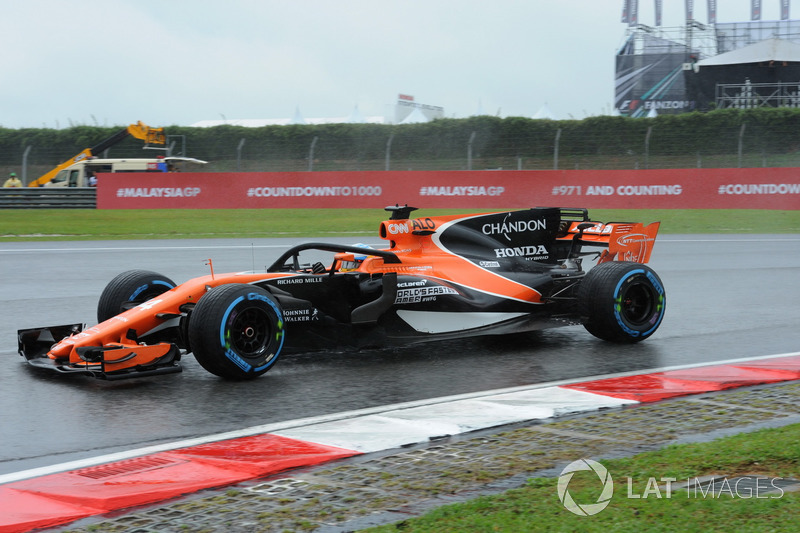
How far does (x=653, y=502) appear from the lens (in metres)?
3.78

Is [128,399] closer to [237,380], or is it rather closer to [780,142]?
[237,380]

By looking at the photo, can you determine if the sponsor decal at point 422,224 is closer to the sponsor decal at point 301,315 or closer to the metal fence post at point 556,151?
the sponsor decal at point 301,315

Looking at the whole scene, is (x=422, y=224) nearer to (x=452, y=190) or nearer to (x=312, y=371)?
(x=312, y=371)

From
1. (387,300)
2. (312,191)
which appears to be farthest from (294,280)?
(312,191)

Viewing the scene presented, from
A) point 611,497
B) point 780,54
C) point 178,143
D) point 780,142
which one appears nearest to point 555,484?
point 611,497

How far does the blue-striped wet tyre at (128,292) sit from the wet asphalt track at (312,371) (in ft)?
2.08

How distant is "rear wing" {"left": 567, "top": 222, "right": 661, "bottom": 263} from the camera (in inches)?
334

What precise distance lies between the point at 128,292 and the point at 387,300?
2120 mm

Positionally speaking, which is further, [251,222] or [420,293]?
[251,222]

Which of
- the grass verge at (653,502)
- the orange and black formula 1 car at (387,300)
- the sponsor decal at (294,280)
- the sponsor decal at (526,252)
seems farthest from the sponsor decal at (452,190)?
the grass verge at (653,502)

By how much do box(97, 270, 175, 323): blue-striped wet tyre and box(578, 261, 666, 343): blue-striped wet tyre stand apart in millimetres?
3654

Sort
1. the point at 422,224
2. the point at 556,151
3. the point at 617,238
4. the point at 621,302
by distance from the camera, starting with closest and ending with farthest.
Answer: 1. the point at 621,302
2. the point at 422,224
3. the point at 617,238
4. the point at 556,151

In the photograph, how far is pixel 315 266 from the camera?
721 cm

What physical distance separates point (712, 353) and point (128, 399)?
4.77 metres
